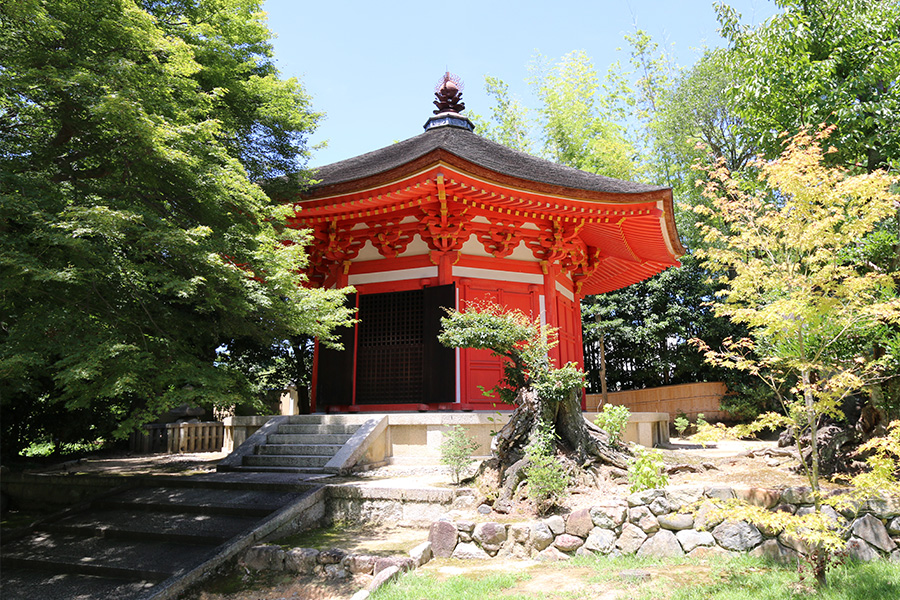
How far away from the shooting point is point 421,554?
5.46 meters

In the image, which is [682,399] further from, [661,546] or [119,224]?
[119,224]

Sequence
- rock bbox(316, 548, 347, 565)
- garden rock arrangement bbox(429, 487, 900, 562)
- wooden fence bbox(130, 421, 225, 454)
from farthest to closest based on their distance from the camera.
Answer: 1. wooden fence bbox(130, 421, 225, 454)
2. rock bbox(316, 548, 347, 565)
3. garden rock arrangement bbox(429, 487, 900, 562)

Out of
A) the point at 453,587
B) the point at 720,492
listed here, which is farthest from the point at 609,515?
the point at 453,587

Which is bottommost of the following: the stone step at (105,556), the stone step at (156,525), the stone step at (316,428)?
the stone step at (105,556)

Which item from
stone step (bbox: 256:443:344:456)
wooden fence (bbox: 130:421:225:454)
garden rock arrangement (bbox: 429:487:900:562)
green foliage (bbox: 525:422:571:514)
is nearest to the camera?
garden rock arrangement (bbox: 429:487:900:562)

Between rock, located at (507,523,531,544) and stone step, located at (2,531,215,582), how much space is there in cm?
306

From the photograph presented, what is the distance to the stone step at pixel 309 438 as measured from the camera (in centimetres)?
917

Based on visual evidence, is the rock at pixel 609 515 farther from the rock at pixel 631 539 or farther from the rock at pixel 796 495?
the rock at pixel 796 495

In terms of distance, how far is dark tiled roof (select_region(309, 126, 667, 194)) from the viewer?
1111 centimetres

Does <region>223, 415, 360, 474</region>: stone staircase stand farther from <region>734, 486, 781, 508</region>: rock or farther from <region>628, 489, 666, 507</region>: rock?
<region>734, 486, 781, 508</region>: rock

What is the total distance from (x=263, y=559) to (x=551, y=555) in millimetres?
2933

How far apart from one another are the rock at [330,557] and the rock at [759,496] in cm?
404

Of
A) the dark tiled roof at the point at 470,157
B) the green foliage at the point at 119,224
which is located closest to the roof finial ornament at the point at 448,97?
the dark tiled roof at the point at 470,157

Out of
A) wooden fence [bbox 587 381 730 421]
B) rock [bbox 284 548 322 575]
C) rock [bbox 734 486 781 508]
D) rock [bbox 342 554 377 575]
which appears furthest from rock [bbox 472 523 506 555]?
wooden fence [bbox 587 381 730 421]
